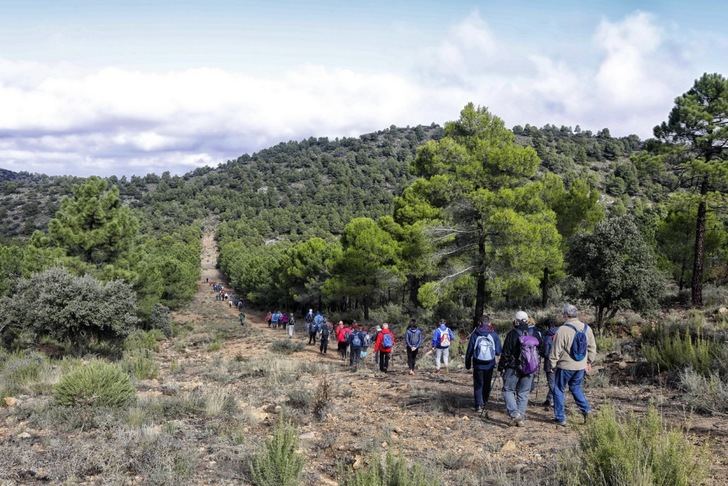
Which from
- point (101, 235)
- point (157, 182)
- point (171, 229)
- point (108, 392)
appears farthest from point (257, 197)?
A: point (108, 392)

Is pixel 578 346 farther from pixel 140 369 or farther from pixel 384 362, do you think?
pixel 140 369

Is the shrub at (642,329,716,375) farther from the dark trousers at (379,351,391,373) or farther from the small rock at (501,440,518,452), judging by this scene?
the dark trousers at (379,351,391,373)

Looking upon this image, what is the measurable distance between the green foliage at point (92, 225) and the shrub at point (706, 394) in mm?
23784

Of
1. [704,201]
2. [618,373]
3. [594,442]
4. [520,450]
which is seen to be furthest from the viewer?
[704,201]

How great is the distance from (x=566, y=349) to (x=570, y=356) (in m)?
0.11

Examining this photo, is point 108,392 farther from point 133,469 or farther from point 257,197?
point 257,197

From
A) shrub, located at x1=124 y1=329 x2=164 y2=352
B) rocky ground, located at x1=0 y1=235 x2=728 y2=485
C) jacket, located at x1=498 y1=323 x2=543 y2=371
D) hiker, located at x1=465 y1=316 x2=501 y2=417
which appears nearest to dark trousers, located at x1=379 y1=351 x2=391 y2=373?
rocky ground, located at x1=0 y1=235 x2=728 y2=485

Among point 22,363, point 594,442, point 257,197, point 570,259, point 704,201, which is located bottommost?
point 22,363

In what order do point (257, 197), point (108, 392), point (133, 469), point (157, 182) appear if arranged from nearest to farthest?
1. point (133, 469)
2. point (108, 392)
3. point (257, 197)
4. point (157, 182)

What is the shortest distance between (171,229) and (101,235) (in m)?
83.9

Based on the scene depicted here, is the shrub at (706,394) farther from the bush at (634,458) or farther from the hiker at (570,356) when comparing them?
the bush at (634,458)

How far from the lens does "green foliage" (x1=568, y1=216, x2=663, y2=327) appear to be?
54.0ft

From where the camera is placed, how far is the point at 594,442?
475 centimetres

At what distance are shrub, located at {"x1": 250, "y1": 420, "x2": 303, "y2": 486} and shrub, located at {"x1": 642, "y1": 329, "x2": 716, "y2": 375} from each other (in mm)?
7284
